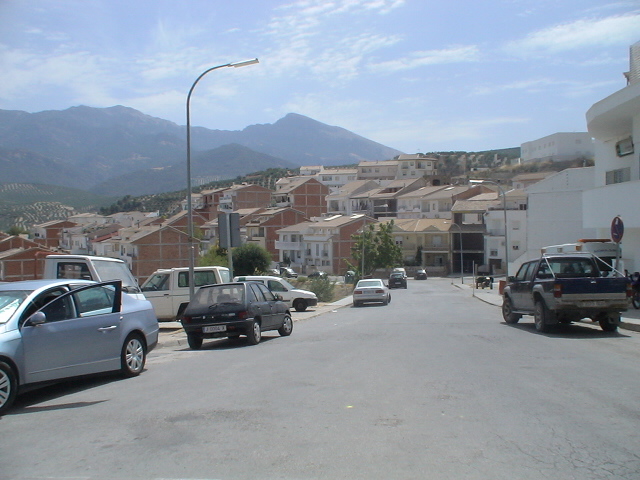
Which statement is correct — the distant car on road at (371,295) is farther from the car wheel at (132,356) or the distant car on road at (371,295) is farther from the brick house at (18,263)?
the brick house at (18,263)

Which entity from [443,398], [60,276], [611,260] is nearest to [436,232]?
[611,260]

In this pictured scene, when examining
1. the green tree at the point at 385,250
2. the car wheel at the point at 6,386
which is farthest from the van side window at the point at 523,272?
the green tree at the point at 385,250

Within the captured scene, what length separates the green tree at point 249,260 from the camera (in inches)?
2665

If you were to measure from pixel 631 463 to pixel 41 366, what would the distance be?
7.00 meters

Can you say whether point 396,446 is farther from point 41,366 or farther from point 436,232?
point 436,232

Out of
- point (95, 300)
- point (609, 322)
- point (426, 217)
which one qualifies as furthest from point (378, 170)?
point (95, 300)

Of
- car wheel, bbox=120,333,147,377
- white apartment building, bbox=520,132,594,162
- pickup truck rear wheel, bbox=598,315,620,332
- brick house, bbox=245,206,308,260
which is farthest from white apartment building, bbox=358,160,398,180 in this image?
car wheel, bbox=120,333,147,377

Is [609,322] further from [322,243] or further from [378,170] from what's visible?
[378,170]

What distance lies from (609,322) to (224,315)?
Answer: 923 centimetres

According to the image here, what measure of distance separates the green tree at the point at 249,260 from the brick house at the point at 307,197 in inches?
1653

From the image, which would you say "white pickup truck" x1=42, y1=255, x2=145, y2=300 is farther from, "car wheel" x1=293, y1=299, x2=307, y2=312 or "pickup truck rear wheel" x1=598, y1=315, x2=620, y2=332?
"car wheel" x1=293, y1=299, x2=307, y2=312

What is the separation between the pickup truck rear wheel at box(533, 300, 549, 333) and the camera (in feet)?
50.4

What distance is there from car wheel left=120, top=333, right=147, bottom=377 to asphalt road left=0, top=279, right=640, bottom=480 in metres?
0.30

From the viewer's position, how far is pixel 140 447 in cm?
591
